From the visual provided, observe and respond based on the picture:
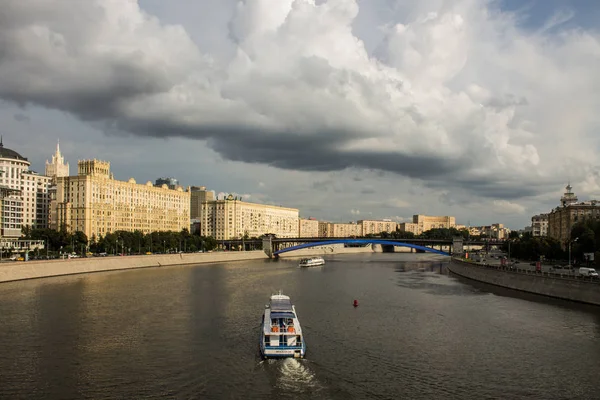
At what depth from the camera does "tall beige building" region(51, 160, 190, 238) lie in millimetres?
140250

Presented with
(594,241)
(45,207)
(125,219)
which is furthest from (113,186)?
(594,241)

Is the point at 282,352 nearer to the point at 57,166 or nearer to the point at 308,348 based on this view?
the point at 308,348

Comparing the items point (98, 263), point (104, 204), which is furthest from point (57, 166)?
point (98, 263)

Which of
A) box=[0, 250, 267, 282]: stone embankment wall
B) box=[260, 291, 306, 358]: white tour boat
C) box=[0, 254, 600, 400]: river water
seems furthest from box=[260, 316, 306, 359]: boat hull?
box=[0, 250, 267, 282]: stone embankment wall

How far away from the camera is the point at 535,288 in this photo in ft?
185

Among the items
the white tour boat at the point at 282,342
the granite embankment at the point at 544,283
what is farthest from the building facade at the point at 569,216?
the white tour boat at the point at 282,342

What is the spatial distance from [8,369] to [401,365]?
824 inches

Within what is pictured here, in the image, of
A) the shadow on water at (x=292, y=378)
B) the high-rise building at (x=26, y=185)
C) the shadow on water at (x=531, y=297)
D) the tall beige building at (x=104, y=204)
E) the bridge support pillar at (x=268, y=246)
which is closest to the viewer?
the shadow on water at (x=292, y=378)

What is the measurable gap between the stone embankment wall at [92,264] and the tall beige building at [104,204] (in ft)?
114

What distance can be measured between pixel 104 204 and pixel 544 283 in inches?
4838

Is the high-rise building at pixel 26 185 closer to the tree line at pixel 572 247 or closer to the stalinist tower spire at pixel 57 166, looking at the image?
the stalinist tower spire at pixel 57 166

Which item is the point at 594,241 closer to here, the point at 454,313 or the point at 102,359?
the point at 454,313

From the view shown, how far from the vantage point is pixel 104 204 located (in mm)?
145875

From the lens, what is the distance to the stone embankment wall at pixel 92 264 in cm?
6625
